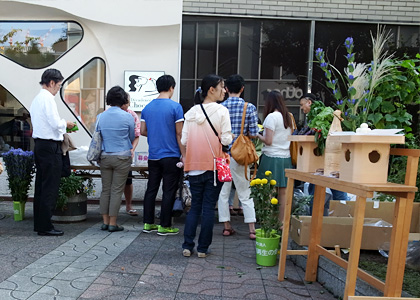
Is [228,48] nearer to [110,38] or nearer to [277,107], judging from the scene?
[110,38]

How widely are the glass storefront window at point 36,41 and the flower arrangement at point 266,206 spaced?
623 cm

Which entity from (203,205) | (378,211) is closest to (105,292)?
(203,205)

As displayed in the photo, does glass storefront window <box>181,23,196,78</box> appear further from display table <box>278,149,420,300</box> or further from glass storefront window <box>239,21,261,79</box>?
display table <box>278,149,420,300</box>

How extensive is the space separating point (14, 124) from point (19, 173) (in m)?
3.63

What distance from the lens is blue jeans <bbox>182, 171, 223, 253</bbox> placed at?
13.7 ft

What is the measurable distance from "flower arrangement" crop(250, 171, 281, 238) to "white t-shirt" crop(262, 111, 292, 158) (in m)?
1.01

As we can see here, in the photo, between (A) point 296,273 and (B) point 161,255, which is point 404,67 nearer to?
(A) point 296,273

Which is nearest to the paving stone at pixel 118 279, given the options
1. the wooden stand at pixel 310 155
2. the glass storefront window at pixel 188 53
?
the wooden stand at pixel 310 155

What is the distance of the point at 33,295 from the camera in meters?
3.18

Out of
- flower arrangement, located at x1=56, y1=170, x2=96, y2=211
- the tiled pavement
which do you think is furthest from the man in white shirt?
flower arrangement, located at x1=56, y1=170, x2=96, y2=211

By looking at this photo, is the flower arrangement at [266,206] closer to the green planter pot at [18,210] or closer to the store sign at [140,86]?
the green planter pot at [18,210]

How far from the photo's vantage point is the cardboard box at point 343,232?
12.6ft

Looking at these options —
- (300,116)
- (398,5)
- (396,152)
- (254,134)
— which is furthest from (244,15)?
(396,152)

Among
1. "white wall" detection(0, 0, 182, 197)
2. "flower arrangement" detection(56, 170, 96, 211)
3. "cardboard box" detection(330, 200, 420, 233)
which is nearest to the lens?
"cardboard box" detection(330, 200, 420, 233)
